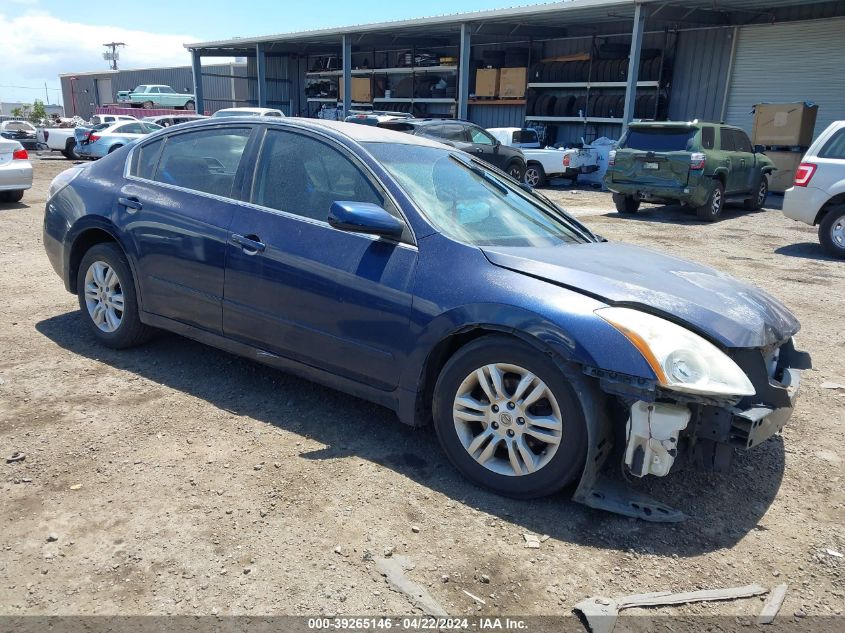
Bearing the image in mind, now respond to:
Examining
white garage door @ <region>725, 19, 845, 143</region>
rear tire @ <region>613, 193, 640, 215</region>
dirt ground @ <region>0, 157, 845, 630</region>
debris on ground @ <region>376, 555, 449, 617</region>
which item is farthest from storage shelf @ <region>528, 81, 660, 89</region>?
debris on ground @ <region>376, 555, 449, 617</region>

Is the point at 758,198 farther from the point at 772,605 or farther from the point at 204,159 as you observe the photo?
the point at 772,605

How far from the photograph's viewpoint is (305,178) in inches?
150

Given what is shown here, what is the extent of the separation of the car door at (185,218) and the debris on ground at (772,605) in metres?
3.04

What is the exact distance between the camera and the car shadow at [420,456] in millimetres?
2879

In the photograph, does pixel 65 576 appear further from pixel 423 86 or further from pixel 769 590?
pixel 423 86

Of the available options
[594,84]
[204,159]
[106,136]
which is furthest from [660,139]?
[106,136]

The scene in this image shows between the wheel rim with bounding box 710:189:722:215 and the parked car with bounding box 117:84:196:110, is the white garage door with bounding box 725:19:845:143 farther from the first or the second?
the parked car with bounding box 117:84:196:110

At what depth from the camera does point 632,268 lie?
3.39 meters

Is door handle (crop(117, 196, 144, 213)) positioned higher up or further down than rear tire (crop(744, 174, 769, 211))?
higher up

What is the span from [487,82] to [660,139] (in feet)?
46.1

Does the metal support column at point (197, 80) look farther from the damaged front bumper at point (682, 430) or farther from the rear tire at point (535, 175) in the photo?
the damaged front bumper at point (682, 430)

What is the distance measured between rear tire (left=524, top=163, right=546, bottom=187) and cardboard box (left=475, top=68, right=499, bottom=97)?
7535 millimetres

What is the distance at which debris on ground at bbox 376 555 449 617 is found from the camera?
7.81 feet

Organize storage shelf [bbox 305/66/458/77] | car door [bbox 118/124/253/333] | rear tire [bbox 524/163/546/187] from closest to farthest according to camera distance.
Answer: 1. car door [bbox 118/124/253/333]
2. rear tire [bbox 524/163/546/187]
3. storage shelf [bbox 305/66/458/77]
